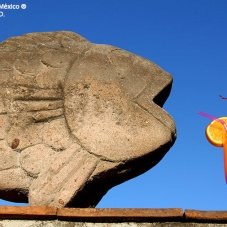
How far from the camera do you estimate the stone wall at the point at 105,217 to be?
3525mm

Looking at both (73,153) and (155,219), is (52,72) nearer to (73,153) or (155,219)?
(73,153)

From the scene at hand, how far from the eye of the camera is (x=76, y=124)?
4066mm

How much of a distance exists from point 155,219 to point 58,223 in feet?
2.08

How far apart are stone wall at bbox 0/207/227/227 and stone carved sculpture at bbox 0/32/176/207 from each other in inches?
9.2

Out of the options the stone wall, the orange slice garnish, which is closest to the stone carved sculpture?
the stone wall

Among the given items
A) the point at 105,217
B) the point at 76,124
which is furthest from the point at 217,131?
the point at 105,217

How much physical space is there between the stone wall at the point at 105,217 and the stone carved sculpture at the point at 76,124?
23cm

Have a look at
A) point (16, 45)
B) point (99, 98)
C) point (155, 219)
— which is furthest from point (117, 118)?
point (16, 45)

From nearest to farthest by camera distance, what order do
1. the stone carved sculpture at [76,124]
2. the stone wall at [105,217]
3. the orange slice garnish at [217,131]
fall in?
the stone wall at [105,217] → the stone carved sculpture at [76,124] → the orange slice garnish at [217,131]

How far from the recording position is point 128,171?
4.01 m

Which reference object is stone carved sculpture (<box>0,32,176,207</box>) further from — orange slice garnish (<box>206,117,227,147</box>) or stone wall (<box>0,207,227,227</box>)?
orange slice garnish (<box>206,117,227,147</box>)

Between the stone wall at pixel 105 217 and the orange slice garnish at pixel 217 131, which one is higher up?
the orange slice garnish at pixel 217 131

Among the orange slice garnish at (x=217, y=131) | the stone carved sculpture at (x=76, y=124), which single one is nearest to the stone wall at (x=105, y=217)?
the stone carved sculpture at (x=76, y=124)

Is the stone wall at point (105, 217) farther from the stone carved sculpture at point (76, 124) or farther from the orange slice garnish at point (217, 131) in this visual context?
the orange slice garnish at point (217, 131)
